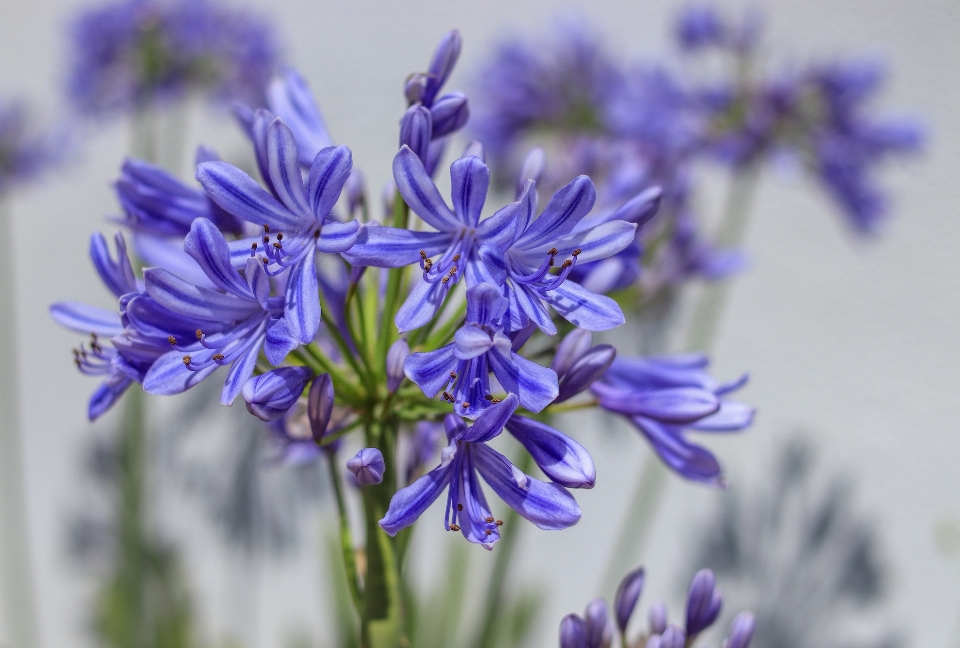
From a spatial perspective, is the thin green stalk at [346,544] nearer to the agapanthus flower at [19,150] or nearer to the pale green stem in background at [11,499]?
the agapanthus flower at [19,150]

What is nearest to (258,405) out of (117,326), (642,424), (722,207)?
(117,326)

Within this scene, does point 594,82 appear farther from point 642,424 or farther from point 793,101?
point 642,424

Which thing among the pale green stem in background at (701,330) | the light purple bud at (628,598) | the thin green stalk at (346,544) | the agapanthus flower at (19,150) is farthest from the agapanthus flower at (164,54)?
the light purple bud at (628,598)

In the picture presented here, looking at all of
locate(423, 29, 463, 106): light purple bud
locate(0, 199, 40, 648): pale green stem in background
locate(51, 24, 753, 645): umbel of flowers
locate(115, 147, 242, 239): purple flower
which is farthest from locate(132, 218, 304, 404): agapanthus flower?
locate(0, 199, 40, 648): pale green stem in background

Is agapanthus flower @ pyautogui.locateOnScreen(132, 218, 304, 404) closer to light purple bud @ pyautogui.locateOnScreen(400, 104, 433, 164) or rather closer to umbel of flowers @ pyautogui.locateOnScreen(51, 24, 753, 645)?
umbel of flowers @ pyautogui.locateOnScreen(51, 24, 753, 645)

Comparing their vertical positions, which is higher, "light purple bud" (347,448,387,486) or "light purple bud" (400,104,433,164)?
"light purple bud" (400,104,433,164)

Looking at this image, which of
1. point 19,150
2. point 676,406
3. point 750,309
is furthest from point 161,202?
point 750,309

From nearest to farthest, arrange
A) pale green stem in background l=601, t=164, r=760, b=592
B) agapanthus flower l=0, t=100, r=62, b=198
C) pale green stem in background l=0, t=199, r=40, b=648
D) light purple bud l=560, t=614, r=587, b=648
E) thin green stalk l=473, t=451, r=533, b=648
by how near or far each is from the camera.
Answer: light purple bud l=560, t=614, r=587, b=648, thin green stalk l=473, t=451, r=533, b=648, pale green stem in background l=601, t=164, r=760, b=592, agapanthus flower l=0, t=100, r=62, b=198, pale green stem in background l=0, t=199, r=40, b=648
